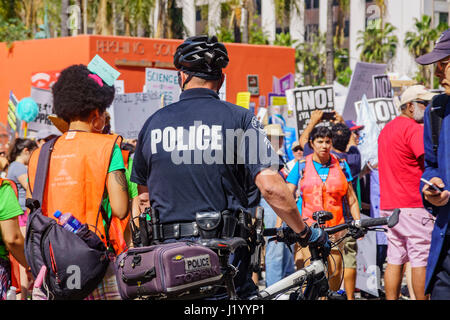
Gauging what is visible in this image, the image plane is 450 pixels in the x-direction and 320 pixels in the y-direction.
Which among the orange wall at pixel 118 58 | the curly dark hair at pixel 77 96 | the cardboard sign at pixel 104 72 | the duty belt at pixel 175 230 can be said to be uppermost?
the orange wall at pixel 118 58

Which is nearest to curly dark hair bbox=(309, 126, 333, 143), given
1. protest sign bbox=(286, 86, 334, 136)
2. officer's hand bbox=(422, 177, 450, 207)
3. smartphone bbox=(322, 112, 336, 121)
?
smartphone bbox=(322, 112, 336, 121)

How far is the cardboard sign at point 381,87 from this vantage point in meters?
11.0

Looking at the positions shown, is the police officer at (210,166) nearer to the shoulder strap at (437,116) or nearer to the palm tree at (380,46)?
the shoulder strap at (437,116)

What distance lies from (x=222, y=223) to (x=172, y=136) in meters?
0.48

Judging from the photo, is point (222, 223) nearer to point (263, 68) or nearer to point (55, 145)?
point (55, 145)

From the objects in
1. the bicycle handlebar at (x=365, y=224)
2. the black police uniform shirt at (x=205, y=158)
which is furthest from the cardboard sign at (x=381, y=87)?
the black police uniform shirt at (x=205, y=158)

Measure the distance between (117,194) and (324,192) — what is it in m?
3.64

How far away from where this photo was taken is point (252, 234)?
342cm

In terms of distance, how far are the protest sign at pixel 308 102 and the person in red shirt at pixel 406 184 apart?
10.3 ft

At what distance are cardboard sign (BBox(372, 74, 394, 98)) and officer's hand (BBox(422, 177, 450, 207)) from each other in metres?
7.25

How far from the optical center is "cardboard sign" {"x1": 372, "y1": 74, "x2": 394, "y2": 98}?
11031mm

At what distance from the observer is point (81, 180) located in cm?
376

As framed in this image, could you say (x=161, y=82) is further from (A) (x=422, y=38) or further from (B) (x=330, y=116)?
(A) (x=422, y=38)

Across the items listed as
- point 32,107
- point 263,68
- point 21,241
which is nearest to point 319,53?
point 263,68
